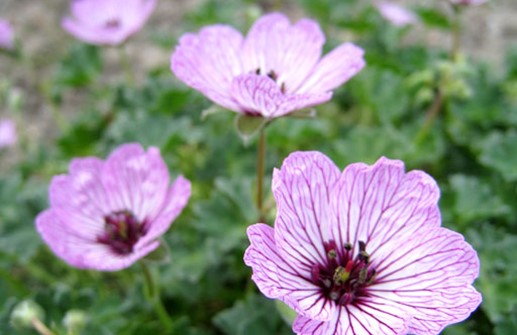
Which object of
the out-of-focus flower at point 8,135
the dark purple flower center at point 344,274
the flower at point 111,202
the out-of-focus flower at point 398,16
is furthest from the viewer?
the out-of-focus flower at point 8,135

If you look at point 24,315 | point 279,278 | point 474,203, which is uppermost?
point 279,278

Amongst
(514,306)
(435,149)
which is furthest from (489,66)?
(514,306)

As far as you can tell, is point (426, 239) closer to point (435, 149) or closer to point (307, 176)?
point (307, 176)

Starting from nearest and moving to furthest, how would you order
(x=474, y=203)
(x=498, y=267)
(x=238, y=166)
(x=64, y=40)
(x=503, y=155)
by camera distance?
(x=498, y=267)
(x=474, y=203)
(x=503, y=155)
(x=238, y=166)
(x=64, y=40)

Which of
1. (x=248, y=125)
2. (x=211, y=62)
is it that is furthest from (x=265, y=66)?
(x=248, y=125)

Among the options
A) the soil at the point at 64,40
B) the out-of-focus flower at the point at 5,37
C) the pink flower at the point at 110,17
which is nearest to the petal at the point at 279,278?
the pink flower at the point at 110,17

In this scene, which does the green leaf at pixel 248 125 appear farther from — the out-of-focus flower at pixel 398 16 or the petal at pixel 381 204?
the out-of-focus flower at pixel 398 16

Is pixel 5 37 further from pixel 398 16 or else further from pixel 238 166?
pixel 398 16

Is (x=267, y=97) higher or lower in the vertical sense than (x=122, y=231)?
higher
